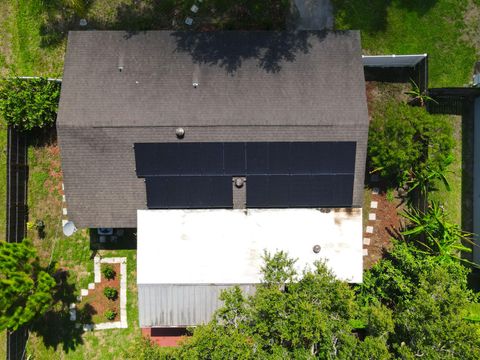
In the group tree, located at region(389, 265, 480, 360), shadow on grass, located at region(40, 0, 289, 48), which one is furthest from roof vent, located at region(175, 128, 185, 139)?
tree, located at region(389, 265, 480, 360)

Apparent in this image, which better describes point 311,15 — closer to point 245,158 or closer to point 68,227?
point 245,158

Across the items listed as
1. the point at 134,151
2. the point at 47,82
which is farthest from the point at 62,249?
the point at 47,82

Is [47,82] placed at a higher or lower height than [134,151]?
higher

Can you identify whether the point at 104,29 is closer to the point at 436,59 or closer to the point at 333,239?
the point at 333,239

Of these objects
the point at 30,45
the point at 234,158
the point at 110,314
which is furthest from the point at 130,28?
the point at 110,314

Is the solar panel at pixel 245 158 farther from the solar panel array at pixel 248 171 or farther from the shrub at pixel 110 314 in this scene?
the shrub at pixel 110 314
